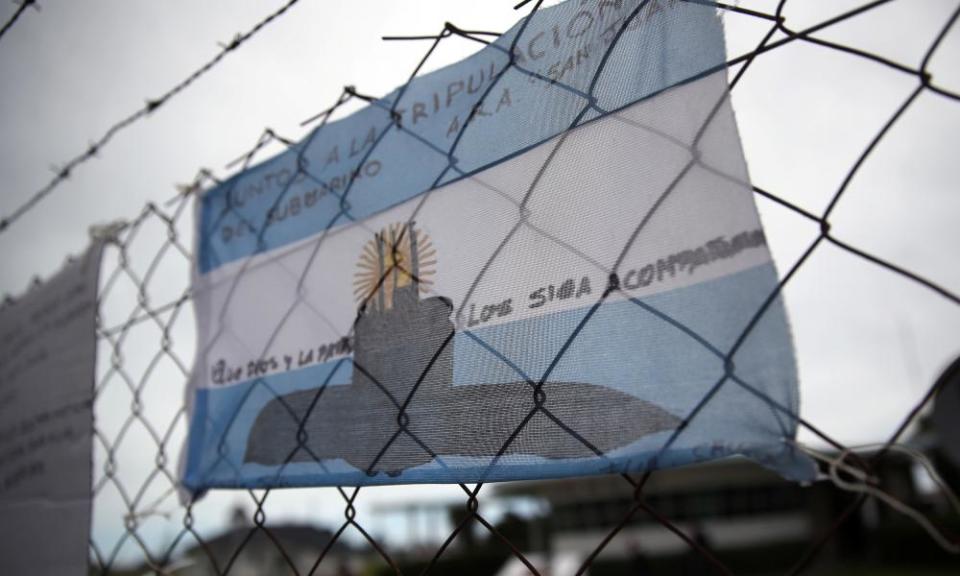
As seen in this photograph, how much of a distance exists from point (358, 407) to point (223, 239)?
0.46 metres

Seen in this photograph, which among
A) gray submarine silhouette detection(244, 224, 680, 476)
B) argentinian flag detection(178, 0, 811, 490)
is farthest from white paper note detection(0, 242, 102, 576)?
gray submarine silhouette detection(244, 224, 680, 476)

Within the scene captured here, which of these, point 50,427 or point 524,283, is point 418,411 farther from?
point 50,427

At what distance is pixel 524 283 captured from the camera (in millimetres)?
749

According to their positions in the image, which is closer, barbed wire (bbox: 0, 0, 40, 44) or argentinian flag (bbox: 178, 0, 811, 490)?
argentinian flag (bbox: 178, 0, 811, 490)

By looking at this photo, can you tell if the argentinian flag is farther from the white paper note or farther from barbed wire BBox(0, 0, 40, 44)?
barbed wire BBox(0, 0, 40, 44)

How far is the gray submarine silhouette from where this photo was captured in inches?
26.8

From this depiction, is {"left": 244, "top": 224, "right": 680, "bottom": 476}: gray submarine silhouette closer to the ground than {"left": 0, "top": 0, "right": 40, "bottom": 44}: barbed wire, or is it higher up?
closer to the ground

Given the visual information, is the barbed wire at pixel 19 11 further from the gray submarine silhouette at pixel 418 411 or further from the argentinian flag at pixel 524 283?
the gray submarine silhouette at pixel 418 411

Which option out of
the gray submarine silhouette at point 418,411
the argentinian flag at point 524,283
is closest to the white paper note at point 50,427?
the argentinian flag at point 524,283

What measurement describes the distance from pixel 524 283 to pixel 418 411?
19 centimetres

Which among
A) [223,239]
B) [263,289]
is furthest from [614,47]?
[223,239]

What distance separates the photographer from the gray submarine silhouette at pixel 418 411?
2.24ft

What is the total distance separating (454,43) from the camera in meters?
0.90

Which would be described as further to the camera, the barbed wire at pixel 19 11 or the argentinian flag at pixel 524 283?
the barbed wire at pixel 19 11
